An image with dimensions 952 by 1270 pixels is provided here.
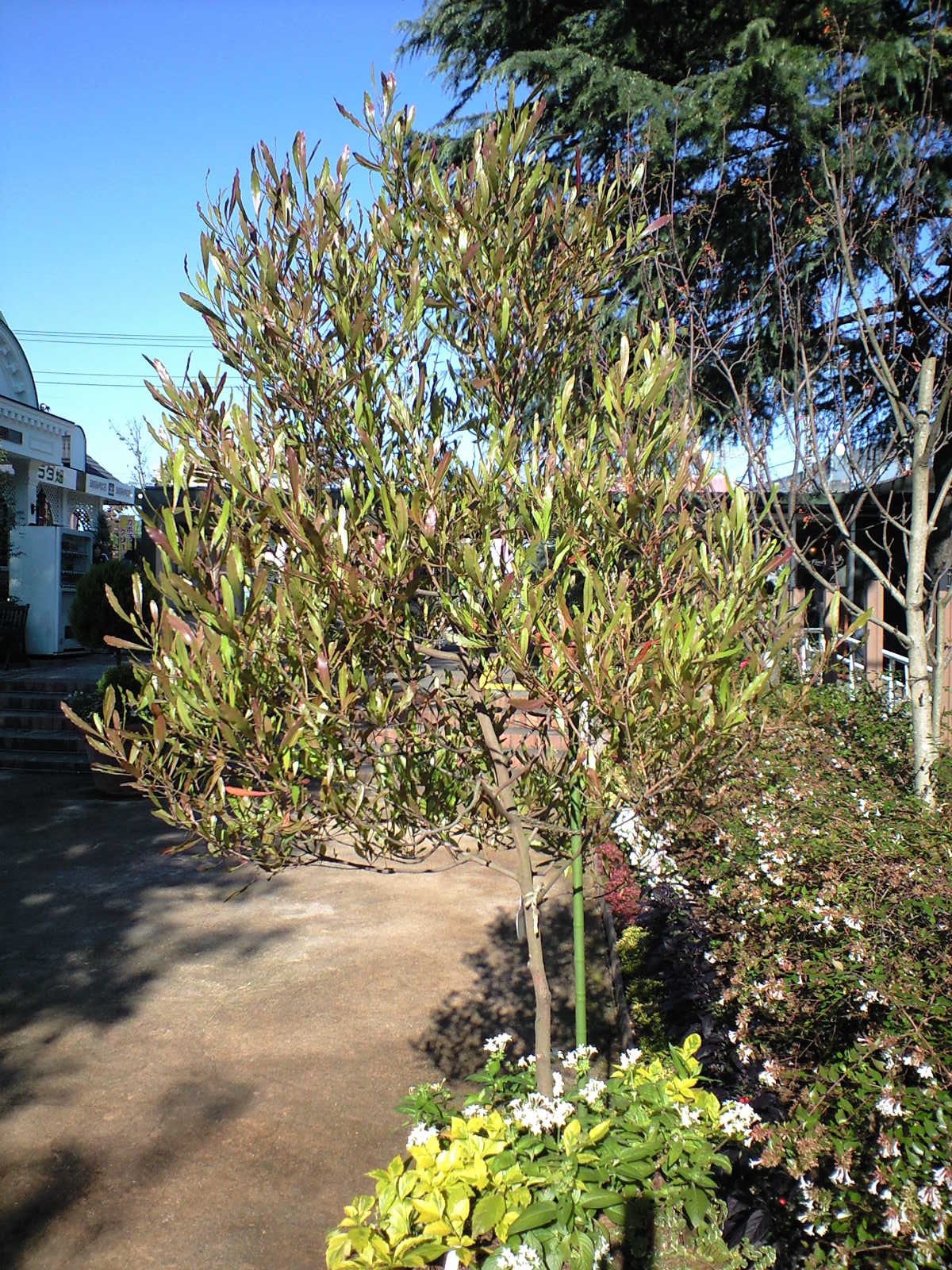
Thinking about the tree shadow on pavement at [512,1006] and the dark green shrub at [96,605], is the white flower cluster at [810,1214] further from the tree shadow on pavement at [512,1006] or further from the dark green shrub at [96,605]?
the dark green shrub at [96,605]

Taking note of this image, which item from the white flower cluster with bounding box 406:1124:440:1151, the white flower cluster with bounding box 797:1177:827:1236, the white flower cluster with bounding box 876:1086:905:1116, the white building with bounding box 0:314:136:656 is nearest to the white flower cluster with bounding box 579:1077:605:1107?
the white flower cluster with bounding box 406:1124:440:1151

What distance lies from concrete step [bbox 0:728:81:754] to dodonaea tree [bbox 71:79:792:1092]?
37.1ft

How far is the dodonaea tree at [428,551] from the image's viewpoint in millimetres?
2289

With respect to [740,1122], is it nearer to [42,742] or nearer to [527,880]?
[527,880]

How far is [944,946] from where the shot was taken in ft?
9.50

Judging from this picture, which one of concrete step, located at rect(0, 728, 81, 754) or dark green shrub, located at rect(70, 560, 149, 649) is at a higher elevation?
dark green shrub, located at rect(70, 560, 149, 649)

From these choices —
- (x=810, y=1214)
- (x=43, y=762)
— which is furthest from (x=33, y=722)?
(x=810, y=1214)

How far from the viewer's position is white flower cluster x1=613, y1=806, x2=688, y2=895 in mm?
4875

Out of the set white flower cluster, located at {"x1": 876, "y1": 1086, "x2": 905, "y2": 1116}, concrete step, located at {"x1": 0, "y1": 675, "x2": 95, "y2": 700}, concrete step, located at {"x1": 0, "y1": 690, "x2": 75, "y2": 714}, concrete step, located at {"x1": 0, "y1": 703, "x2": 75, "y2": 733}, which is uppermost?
concrete step, located at {"x1": 0, "y1": 675, "x2": 95, "y2": 700}

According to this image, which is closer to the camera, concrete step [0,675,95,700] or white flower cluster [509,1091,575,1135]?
white flower cluster [509,1091,575,1135]

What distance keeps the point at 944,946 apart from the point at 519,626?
1736mm

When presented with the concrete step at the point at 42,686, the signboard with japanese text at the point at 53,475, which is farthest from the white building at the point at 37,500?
the concrete step at the point at 42,686

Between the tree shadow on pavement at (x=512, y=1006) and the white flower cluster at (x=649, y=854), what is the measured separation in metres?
0.67

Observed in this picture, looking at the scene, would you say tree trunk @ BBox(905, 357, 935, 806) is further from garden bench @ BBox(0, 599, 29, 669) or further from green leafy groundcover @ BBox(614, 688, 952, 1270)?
garden bench @ BBox(0, 599, 29, 669)
